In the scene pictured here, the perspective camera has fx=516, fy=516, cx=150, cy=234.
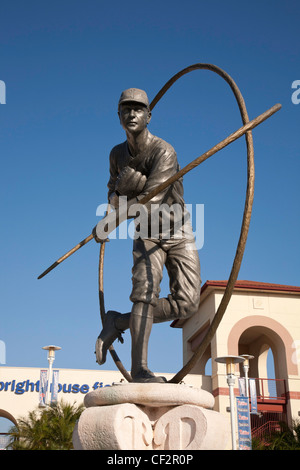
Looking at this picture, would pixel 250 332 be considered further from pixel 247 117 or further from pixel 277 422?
pixel 247 117

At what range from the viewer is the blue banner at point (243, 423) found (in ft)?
57.7

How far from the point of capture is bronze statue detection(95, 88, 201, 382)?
4.86 meters

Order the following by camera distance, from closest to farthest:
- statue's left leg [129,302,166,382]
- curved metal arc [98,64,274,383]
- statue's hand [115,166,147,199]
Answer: curved metal arc [98,64,274,383]
statue's left leg [129,302,166,382]
statue's hand [115,166,147,199]

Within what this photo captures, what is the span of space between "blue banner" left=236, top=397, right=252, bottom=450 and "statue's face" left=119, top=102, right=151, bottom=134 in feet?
48.5

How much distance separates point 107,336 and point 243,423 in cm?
1513

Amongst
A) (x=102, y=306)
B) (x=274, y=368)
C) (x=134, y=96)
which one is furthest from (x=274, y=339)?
(x=134, y=96)

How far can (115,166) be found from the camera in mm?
5961

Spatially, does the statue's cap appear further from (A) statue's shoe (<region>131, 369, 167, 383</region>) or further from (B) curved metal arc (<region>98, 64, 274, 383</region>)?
(A) statue's shoe (<region>131, 369, 167, 383</region>)

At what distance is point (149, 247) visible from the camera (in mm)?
5188

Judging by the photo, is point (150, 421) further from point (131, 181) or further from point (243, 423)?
point (243, 423)

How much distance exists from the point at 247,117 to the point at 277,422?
23136mm

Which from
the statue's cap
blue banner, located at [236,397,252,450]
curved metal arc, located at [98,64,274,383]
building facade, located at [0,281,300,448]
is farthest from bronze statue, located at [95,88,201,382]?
building facade, located at [0,281,300,448]

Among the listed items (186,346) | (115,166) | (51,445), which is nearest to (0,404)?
(51,445)

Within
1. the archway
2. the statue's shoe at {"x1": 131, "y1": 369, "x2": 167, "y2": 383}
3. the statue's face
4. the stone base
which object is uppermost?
the archway
